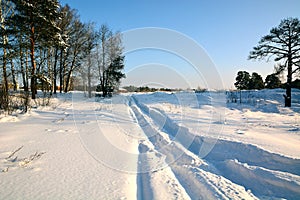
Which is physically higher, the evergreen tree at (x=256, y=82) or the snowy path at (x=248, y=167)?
the evergreen tree at (x=256, y=82)

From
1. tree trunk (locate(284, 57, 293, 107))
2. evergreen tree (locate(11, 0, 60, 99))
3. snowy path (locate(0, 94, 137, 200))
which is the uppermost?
evergreen tree (locate(11, 0, 60, 99))

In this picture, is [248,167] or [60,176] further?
[248,167]

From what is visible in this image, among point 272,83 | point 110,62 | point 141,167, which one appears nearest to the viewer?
point 141,167

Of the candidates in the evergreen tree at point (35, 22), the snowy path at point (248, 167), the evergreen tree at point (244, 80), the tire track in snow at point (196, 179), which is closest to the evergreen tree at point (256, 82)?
the evergreen tree at point (244, 80)

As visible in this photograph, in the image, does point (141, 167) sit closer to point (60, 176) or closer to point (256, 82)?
point (60, 176)

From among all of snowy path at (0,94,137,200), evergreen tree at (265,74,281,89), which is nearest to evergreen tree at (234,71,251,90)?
evergreen tree at (265,74,281,89)

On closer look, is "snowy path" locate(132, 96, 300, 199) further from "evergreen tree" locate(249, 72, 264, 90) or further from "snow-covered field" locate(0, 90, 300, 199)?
Answer: "evergreen tree" locate(249, 72, 264, 90)

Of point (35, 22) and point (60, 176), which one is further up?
point (35, 22)

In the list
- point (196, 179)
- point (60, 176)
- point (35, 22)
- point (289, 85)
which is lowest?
point (196, 179)

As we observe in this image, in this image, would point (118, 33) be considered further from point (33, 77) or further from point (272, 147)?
point (272, 147)

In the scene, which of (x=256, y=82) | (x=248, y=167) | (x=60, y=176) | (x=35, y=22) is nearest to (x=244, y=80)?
(x=256, y=82)

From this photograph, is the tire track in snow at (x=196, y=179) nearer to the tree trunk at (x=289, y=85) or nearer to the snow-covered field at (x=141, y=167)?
the snow-covered field at (x=141, y=167)

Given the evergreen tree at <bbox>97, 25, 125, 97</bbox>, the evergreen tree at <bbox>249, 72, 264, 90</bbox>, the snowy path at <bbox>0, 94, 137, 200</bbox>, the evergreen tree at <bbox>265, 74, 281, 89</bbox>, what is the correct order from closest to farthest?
1. the snowy path at <bbox>0, 94, 137, 200</bbox>
2. the evergreen tree at <bbox>97, 25, 125, 97</bbox>
3. the evergreen tree at <bbox>265, 74, 281, 89</bbox>
4. the evergreen tree at <bbox>249, 72, 264, 90</bbox>

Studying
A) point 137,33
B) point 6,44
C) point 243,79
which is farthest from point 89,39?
point 243,79
